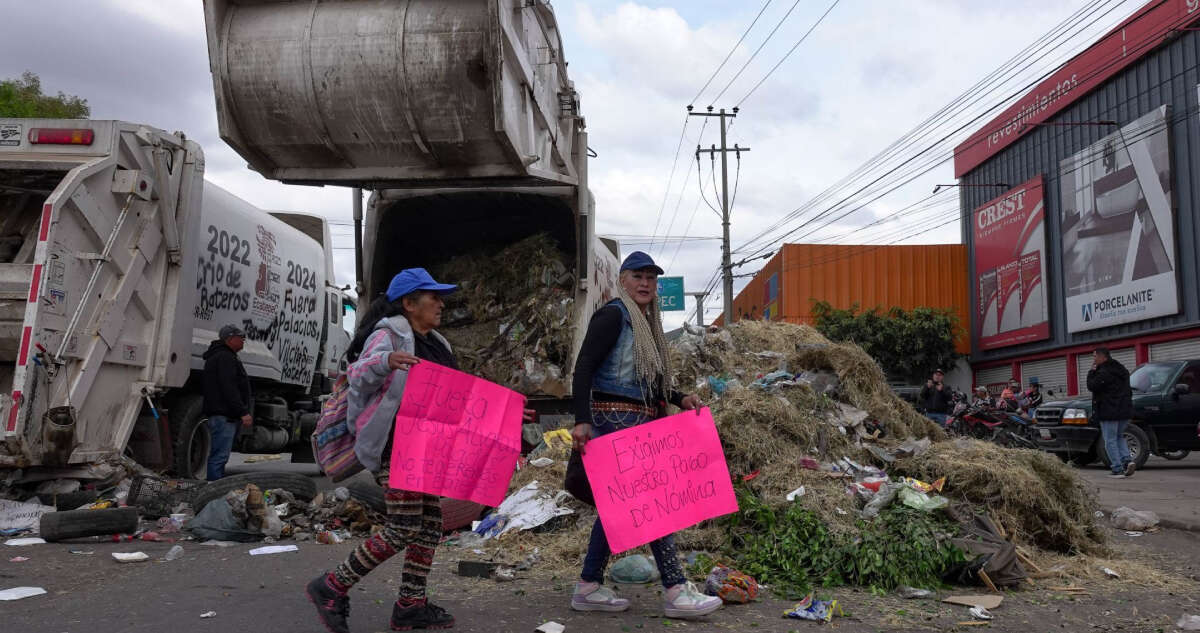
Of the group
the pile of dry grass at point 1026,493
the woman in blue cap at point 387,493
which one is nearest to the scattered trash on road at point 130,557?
the woman in blue cap at point 387,493

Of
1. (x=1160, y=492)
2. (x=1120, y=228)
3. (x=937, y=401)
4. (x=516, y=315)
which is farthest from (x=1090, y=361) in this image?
(x=516, y=315)

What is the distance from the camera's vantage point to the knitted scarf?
13.5ft

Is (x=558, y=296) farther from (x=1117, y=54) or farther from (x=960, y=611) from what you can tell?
(x=1117, y=54)

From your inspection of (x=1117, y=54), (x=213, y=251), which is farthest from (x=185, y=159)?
(x=1117, y=54)

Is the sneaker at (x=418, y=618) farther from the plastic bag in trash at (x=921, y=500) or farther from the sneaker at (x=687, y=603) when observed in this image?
the plastic bag in trash at (x=921, y=500)

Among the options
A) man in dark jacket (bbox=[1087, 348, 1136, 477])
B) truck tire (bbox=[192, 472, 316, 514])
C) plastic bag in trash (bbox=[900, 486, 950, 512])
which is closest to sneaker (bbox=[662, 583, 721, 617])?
plastic bag in trash (bbox=[900, 486, 950, 512])

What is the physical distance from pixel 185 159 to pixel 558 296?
3.66 metres

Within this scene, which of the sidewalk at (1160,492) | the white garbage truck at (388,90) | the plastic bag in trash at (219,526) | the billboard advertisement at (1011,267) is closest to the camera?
the plastic bag in trash at (219,526)

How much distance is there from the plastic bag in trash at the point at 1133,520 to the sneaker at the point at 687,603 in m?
4.54

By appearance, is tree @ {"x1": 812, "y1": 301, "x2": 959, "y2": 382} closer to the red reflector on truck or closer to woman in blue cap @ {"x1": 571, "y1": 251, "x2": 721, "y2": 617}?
the red reflector on truck

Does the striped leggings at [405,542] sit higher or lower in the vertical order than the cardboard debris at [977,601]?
higher

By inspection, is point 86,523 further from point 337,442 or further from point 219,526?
point 337,442

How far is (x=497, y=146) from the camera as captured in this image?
23.3 ft

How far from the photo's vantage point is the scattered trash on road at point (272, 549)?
18.4 feet
